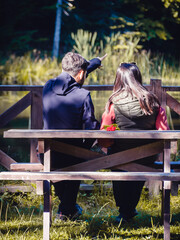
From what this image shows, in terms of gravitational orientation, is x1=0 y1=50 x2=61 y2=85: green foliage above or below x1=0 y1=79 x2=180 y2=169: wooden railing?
above

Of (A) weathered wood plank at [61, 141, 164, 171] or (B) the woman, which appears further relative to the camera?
(B) the woman

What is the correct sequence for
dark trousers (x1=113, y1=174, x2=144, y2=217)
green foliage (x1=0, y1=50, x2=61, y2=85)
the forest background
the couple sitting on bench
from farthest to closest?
A: the forest background
green foliage (x1=0, y1=50, x2=61, y2=85)
dark trousers (x1=113, y1=174, x2=144, y2=217)
the couple sitting on bench

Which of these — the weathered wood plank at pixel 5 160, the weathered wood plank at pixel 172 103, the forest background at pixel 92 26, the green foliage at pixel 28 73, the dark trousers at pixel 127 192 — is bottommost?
the dark trousers at pixel 127 192

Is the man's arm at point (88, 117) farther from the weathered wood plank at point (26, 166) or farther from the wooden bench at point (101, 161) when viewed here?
the weathered wood plank at point (26, 166)

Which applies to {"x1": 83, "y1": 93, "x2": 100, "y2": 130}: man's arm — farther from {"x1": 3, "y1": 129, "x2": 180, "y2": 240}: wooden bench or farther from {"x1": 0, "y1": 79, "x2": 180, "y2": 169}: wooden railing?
{"x1": 0, "y1": 79, "x2": 180, "y2": 169}: wooden railing

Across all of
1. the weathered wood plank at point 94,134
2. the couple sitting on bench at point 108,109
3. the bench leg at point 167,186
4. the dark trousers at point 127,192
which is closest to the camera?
the weathered wood plank at point 94,134

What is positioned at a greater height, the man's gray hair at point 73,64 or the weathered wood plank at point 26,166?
the man's gray hair at point 73,64

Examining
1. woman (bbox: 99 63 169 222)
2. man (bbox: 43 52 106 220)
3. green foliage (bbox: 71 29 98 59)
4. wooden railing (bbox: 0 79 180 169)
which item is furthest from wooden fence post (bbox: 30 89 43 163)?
green foliage (bbox: 71 29 98 59)

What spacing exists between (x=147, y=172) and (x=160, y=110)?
541mm

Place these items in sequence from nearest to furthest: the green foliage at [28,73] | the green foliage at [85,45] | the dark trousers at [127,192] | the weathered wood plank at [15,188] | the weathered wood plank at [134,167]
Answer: the weathered wood plank at [134,167] < the dark trousers at [127,192] < the weathered wood plank at [15,188] < the green foliage at [85,45] < the green foliage at [28,73]

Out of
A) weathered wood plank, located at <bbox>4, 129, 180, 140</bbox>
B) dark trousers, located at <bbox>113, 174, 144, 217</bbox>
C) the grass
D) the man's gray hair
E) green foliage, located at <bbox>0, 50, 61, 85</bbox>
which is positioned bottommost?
the grass

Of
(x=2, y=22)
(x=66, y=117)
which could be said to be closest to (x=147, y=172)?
(x=66, y=117)

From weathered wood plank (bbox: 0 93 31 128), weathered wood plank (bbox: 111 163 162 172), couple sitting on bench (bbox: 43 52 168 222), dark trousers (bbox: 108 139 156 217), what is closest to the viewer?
weathered wood plank (bbox: 111 163 162 172)

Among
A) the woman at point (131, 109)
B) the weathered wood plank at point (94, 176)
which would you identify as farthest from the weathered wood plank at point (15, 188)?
the weathered wood plank at point (94, 176)
